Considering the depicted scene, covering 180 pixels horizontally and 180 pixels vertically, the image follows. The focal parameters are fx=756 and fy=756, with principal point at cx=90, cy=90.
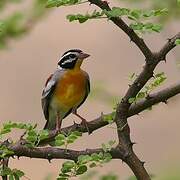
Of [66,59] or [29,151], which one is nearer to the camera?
[29,151]

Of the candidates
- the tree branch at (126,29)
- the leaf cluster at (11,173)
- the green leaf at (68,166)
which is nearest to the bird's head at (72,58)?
the leaf cluster at (11,173)

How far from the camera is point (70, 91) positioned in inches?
188

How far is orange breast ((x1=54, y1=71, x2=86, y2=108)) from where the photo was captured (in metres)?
4.74

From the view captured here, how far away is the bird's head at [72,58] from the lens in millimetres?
4754

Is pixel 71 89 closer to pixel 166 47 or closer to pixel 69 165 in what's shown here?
pixel 69 165

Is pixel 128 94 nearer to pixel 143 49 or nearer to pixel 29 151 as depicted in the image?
pixel 143 49

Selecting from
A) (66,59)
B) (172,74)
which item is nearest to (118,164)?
(172,74)

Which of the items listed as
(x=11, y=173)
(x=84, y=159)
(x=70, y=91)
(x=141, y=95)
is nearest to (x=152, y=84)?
(x=141, y=95)

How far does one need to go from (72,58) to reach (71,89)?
7.9 inches

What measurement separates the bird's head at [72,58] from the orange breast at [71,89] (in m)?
0.05

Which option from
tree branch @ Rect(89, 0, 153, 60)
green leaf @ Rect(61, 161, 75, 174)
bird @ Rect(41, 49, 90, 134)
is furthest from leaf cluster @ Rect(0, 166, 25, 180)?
bird @ Rect(41, 49, 90, 134)

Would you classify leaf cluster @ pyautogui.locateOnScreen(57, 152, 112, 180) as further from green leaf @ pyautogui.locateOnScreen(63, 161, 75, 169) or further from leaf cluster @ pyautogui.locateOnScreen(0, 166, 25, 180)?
leaf cluster @ pyautogui.locateOnScreen(0, 166, 25, 180)

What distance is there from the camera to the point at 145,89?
2.60 meters

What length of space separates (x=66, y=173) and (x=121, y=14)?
0.63 m
